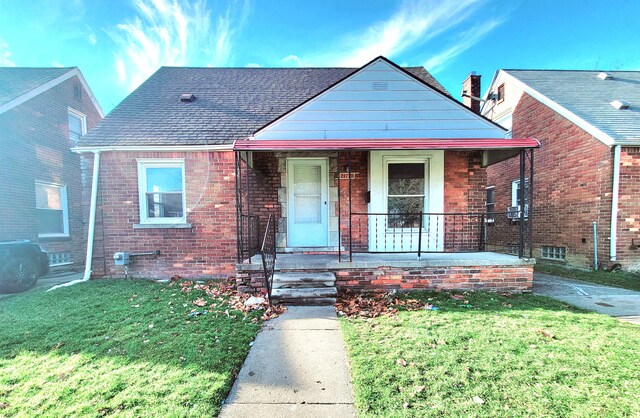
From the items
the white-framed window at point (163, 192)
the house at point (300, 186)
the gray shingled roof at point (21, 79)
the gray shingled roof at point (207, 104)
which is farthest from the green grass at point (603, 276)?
the gray shingled roof at point (21, 79)

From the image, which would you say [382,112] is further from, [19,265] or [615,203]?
[19,265]

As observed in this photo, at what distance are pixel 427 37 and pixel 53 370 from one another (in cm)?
1226

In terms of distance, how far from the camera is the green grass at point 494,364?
2027 millimetres

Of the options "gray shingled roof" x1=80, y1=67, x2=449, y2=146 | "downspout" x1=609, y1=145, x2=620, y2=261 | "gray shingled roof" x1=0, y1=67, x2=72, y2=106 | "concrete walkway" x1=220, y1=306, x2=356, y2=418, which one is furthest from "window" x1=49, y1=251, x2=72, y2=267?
"downspout" x1=609, y1=145, x2=620, y2=261

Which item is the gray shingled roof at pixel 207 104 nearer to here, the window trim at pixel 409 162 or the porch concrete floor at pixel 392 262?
the window trim at pixel 409 162

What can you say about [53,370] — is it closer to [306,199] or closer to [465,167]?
[306,199]

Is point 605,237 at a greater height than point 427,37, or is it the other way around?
point 427,37

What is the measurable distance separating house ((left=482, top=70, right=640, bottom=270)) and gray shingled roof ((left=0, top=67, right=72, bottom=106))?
16.0 metres

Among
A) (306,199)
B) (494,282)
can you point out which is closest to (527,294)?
(494,282)

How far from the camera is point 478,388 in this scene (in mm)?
2209

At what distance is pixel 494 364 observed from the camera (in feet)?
8.40

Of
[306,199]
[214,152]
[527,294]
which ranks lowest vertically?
[527,294]

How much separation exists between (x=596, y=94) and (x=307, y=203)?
10382mm

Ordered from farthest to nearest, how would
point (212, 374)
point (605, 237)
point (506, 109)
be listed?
1. point (506, 109)
2. point (605, 237)
3. point (212, 374)
